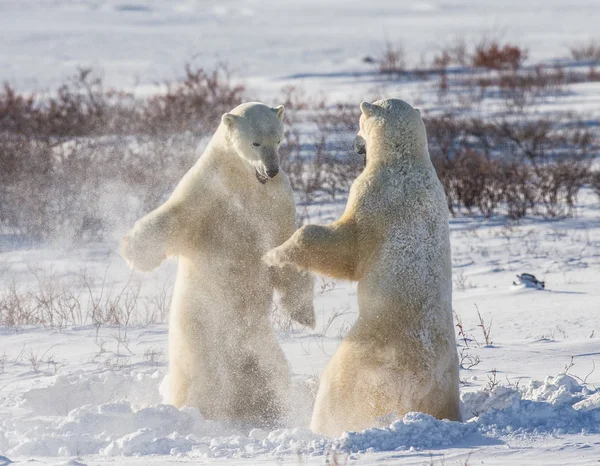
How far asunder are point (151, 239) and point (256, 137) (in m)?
0.54

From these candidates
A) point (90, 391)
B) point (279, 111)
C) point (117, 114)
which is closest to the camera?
point (279, 111)

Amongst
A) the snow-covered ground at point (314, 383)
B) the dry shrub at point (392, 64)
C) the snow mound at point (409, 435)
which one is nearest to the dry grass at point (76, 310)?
the snow-covered ground at point (314, 383)

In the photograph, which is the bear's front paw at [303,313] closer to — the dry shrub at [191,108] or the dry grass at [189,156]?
the dry grass at [189,156]

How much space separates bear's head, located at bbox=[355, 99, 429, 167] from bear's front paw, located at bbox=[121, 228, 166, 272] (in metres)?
0.86

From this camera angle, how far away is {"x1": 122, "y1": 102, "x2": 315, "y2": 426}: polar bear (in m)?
3.54

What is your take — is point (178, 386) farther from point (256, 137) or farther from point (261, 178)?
point (256, 137)

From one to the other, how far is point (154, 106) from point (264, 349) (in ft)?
33.4

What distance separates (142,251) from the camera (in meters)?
3.51

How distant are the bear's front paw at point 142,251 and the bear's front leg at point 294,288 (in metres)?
0.45

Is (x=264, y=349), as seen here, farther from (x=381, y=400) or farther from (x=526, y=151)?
(x=526, y=151)

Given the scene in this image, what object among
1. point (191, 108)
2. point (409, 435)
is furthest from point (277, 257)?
→ point (191, 108)

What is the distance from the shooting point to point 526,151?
1191 centimetres

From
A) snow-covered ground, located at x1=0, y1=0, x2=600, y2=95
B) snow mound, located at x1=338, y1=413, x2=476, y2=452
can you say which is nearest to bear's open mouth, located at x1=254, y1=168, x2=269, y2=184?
snow mound, located at x1=338, y1=413, x2=476, y2=452

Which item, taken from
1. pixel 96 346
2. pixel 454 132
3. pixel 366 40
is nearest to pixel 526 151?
pixel 454 132
